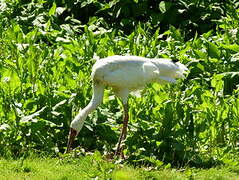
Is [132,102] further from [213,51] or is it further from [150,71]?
[213,51]

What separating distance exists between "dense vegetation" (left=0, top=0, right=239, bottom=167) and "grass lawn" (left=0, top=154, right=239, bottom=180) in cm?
20

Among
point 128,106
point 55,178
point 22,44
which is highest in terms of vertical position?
point 22,44

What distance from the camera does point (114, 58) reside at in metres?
7.31

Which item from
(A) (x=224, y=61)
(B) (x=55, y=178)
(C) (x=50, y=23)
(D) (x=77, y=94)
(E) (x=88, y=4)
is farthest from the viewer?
(E) (x=88, y=4)

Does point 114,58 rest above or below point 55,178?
above

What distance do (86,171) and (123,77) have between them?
1.19m

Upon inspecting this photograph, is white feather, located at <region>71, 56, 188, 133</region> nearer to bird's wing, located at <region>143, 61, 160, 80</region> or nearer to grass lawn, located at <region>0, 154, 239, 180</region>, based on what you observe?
bird's wing, located at <region>143, 61, 160, 80</region>

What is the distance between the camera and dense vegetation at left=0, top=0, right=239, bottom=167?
23.4 ft

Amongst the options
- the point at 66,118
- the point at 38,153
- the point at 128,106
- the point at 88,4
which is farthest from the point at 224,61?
the point at 88,4

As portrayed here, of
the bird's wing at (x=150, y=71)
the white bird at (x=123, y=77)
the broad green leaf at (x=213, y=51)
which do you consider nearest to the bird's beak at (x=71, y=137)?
the white bird at (x=123, y=77)

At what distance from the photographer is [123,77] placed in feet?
23.6

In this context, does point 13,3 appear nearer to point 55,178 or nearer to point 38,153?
point 38,153

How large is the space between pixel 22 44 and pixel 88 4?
10.2ft

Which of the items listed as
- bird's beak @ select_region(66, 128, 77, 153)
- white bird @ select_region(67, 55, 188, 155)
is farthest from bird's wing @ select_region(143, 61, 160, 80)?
bird's beak @ select_region(66, 128, 77, 153)
